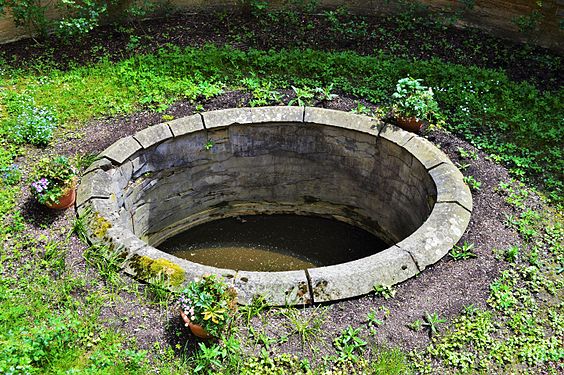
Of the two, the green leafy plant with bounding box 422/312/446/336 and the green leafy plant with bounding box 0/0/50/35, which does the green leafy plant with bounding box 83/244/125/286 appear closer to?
the green leafy plant with bounding box 422/312/446/336

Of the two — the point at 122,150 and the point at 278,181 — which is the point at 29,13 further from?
the point at 278,181

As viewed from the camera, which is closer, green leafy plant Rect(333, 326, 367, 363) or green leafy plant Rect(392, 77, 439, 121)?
green leafy plant Rect(333, 326, 367, 363)

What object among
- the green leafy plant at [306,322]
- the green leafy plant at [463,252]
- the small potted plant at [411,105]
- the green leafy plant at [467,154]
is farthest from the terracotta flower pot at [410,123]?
the green leafy plant at [306,322]

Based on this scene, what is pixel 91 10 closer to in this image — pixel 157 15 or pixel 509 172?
pixel 157 15

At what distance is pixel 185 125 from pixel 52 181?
63.5 inches

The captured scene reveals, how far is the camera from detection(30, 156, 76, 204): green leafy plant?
16.5 feet

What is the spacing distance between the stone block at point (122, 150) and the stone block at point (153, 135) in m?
0.07

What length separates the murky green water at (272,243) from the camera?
21.6ft

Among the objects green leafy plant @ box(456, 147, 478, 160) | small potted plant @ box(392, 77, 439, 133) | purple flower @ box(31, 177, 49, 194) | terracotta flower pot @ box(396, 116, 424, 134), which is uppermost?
small potted plant @ box(392, 77, 439, 133)

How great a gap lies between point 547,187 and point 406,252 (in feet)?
6.87

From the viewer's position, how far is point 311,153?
660cm

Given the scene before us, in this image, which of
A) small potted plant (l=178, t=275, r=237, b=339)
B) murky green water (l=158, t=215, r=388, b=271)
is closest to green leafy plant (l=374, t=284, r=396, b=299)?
small potted plant (l=178, t=275, r=237, b=339)

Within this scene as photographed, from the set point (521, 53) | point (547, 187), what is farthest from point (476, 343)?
point (521, 53)

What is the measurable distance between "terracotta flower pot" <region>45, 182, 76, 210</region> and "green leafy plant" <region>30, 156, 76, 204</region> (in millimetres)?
23
